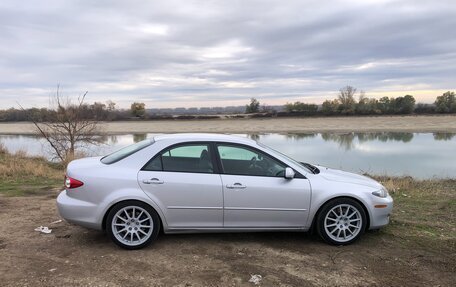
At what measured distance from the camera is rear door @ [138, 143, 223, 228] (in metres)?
5.22

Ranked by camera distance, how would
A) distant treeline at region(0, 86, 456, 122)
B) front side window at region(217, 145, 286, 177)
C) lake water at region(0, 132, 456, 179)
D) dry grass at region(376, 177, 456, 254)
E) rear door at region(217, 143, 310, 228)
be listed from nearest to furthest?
1. rear door at region(217, 143, 310, 228)
2. front side window at region(217, 145, 286, 177)
3. dry grass at region(376, 177, 456, 254)
4. lake water at region(0, 132, 456, 179)
5. distant treeline at region(0, 86, 456, 122)

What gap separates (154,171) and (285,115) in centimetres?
6471

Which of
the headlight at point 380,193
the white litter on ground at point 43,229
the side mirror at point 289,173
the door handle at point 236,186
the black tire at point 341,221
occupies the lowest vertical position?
the white litter on ground at point 43,229

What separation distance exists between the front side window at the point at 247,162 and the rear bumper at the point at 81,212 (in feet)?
5.56

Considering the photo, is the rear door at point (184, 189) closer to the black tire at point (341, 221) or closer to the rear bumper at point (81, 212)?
the rear bumper at point (81, 212)

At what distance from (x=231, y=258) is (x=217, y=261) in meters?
0.19

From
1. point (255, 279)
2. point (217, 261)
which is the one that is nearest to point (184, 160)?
point (217, 261)

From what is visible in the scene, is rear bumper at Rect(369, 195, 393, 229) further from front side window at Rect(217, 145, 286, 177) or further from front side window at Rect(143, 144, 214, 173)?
front side window at Rect(143, 144, 214, 173)

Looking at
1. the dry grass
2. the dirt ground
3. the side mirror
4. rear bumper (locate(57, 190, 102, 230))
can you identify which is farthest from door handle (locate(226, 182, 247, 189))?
the dry grass

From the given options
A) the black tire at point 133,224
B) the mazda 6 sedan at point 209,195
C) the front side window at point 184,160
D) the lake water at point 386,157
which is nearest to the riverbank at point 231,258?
the black tire at point 133,224

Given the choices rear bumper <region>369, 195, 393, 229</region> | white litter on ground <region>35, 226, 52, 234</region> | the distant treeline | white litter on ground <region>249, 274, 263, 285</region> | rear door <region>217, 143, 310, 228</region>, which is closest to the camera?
white litter on ground <region>249, 274, 263, 285</region>

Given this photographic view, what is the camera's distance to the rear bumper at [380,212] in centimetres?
559

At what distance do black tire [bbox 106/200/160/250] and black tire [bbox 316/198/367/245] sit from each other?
2115 mm

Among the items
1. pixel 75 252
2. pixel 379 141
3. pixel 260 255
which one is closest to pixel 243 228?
pixel 260 255
